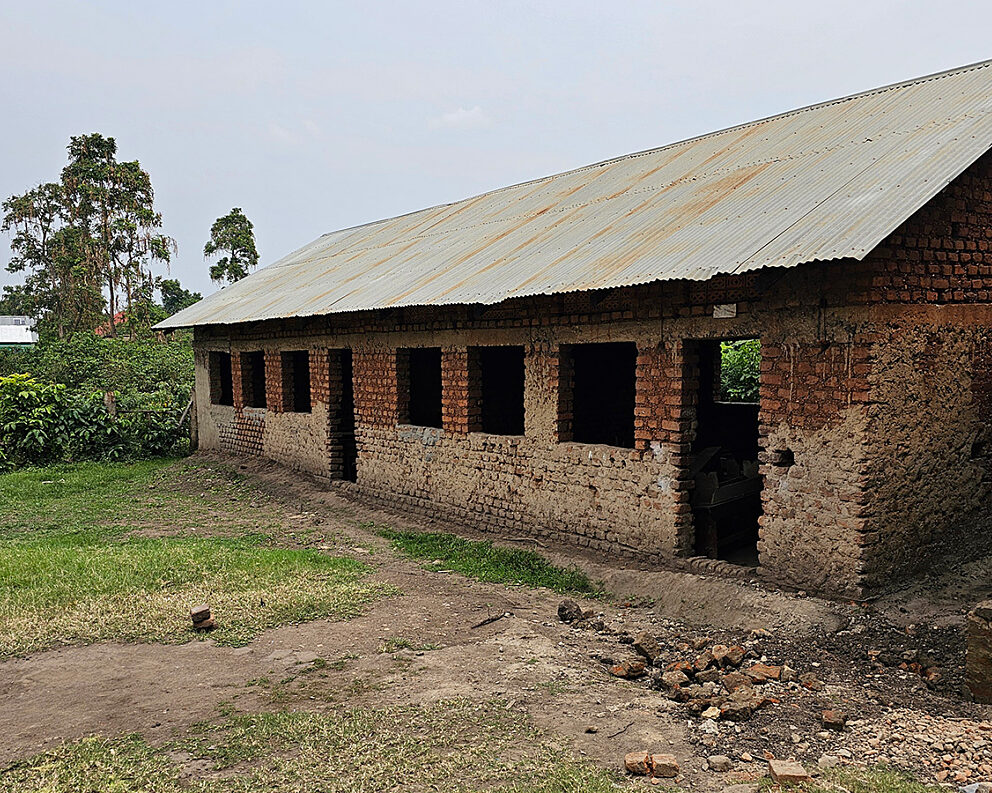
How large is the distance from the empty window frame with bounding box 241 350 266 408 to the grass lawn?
2819 mm

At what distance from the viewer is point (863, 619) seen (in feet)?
17.9

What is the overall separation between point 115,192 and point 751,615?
25583 millimetres

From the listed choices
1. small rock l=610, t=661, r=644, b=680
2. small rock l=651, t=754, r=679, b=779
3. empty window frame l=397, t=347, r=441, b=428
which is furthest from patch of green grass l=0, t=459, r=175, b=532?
Answer: small rock l=651, t=754, r=679, b=779

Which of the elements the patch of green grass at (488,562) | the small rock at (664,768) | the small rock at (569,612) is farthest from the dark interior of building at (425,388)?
the small rock at (664,768)

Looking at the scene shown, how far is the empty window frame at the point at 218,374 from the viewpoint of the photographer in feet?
47.5

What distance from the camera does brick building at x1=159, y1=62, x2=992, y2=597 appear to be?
570cm

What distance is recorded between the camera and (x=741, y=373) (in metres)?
16.0

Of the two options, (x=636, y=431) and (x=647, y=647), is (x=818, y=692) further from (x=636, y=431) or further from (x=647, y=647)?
(x=636, y=431)

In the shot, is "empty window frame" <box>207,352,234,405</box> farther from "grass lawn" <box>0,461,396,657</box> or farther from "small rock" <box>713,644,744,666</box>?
"small rock" <box>713,644,744,666</box>

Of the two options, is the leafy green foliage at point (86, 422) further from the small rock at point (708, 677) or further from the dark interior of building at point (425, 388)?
the small rock at point (708, 677)

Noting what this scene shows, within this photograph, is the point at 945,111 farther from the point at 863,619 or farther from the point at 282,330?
the point at 282,330

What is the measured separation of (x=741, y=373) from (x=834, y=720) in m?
12.5

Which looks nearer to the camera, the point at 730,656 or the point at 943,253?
the point at 730,656

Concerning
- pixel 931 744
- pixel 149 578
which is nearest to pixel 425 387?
pixel 149 578
